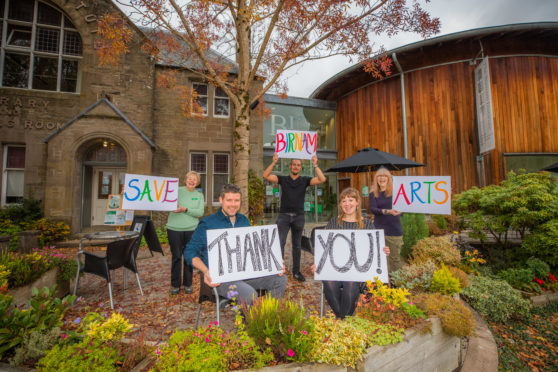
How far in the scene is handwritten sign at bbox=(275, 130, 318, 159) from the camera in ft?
13.2

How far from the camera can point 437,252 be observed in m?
4.04

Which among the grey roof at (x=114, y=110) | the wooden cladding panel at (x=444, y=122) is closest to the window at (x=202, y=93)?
the grey roof at (x=114, y=110)

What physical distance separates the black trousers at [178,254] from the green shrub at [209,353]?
7.50 feet

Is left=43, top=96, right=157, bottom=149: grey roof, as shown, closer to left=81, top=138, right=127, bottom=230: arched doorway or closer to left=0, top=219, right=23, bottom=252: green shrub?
left=81, top=138, right=127, bottom=230: arched doorway

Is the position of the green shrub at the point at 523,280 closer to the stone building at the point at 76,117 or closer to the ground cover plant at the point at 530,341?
the ground cover plant at the point at 530,341

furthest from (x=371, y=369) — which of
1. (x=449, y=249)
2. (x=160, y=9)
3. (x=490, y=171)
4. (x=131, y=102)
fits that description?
(x=490, y=171)

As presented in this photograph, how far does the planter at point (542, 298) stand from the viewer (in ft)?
12.5

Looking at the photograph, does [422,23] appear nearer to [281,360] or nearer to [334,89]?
[281,360]

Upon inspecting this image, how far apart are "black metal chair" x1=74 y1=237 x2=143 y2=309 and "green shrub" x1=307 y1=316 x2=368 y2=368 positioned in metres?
2.97

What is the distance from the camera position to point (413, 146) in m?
11.5

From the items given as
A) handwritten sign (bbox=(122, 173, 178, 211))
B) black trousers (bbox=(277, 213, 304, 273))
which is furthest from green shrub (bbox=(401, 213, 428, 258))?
handwritten sign (bbox=(122, 173, 178, 211))

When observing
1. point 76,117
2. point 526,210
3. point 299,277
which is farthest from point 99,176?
point 526,210

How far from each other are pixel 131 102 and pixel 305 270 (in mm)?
8935

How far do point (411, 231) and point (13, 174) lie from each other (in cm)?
1271
